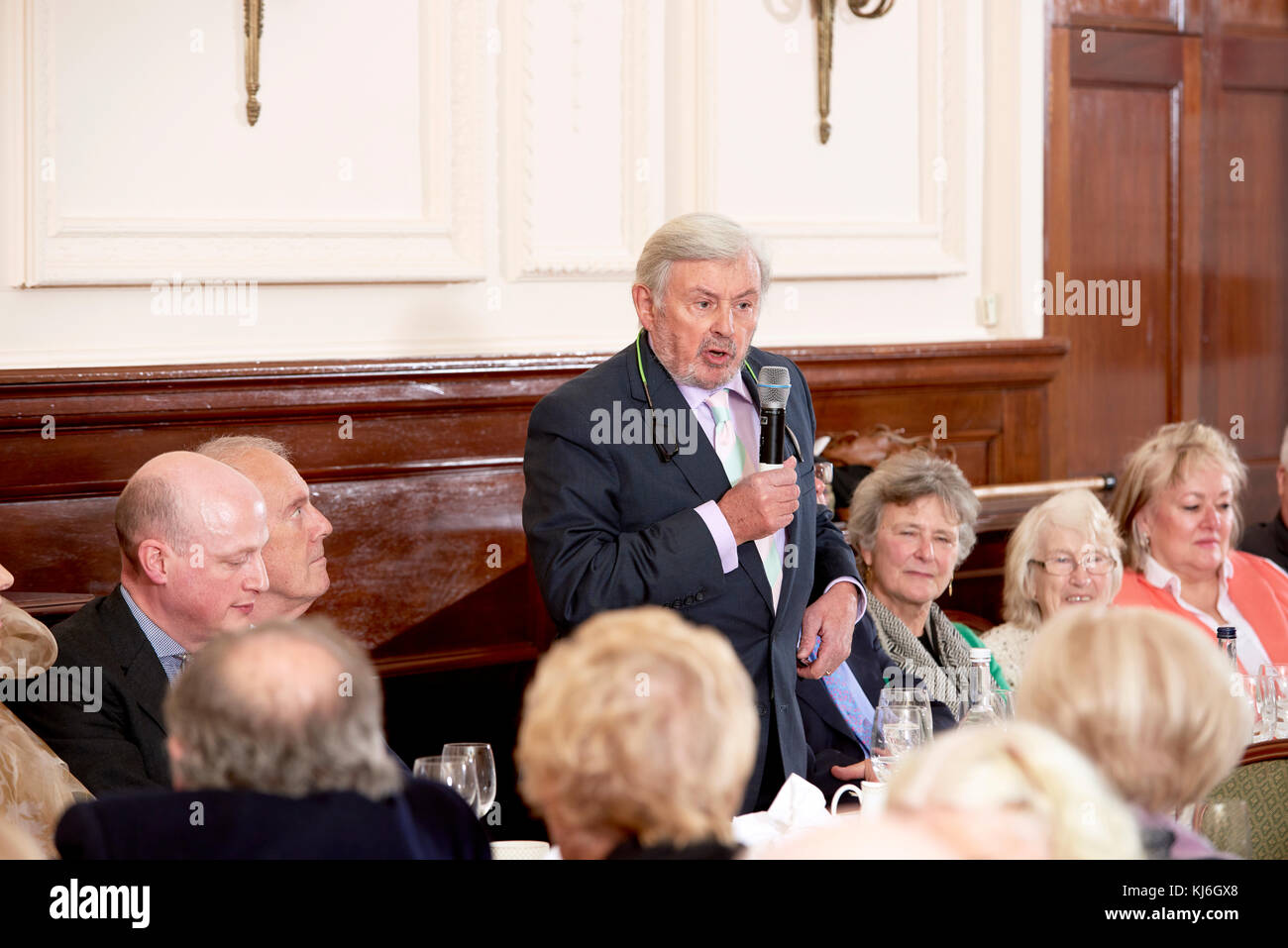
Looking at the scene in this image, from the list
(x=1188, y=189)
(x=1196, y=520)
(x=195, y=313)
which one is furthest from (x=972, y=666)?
(x=1188, y=189)

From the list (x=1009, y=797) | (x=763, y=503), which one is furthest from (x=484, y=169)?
A: (x=1009, y=797)

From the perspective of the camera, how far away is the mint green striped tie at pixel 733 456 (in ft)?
9.43

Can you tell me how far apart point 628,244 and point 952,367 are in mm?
1196

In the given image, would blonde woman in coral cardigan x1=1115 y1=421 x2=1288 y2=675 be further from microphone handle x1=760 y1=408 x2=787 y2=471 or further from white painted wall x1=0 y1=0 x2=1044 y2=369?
microphone handle x1=760 y1=408 x2=787 y2=471

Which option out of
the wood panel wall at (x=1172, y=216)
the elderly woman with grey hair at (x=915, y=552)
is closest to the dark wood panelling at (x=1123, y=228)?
the wood panel wall at (x=1172, y=216)

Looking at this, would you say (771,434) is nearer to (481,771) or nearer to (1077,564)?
(481,771)

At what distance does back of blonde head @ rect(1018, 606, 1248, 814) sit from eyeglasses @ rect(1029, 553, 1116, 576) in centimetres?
A: 221

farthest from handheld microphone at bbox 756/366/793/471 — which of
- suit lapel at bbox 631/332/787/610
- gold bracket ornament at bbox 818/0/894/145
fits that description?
gold bracket ornament at bbox 818/0/894/145

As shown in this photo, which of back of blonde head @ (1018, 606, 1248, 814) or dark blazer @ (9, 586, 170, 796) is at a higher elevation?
back of blonde head @ (1018, 606, 1248, 814)

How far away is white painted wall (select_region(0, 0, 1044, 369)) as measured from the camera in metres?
3.45

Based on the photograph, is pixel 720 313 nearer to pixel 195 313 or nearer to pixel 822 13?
pixel 195 313

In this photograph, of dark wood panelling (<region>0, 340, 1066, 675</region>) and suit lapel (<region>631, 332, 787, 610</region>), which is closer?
suit lapel (<region>631, 332, 787, 610</region>)

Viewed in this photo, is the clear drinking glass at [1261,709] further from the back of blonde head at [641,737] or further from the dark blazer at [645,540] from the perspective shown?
the back of blonde head at [641,737]

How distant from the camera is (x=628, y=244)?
13.6 feet
